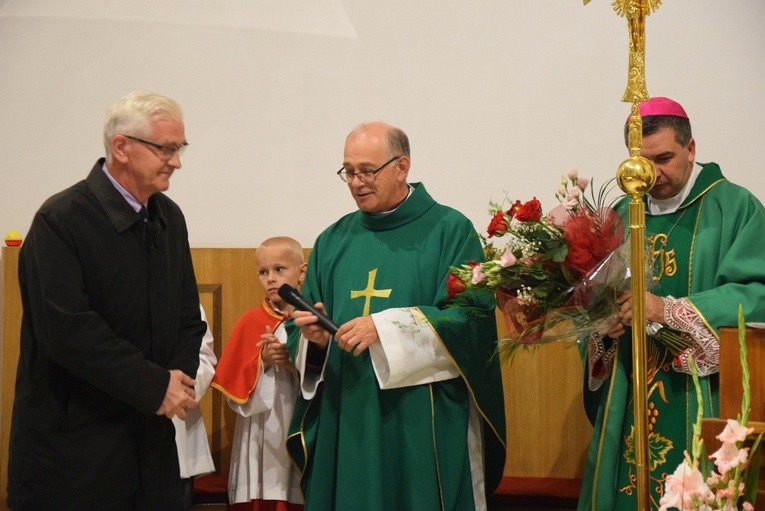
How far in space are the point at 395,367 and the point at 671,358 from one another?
3.60 ft

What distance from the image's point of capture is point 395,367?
4.07 meters

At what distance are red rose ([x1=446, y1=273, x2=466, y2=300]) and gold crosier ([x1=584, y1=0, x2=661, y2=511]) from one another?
3.47 feet

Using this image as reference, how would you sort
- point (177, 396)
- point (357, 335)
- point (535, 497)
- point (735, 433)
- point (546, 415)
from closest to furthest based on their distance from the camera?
point (735, 433) < point (177, 396) < point (357, 335) < point (535, 497) < point (546, 415)

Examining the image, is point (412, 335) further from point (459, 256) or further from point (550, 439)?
point (550, 439)

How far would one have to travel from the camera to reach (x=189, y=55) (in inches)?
233

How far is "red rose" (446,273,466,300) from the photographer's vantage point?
12.9 ft

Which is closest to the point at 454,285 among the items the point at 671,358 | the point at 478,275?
the point at 478,275

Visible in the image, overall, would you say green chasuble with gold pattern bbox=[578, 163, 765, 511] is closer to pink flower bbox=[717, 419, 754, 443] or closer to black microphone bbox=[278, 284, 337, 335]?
black microphone bbox=[278, 284, 337, 335]

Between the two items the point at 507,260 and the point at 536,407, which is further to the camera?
the point at 536,407

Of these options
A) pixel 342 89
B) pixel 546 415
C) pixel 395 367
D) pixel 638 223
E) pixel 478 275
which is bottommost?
pixel 546 415

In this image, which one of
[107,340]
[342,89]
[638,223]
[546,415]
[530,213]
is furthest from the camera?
[342,89]

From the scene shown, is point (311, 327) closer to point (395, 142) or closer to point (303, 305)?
point (303, 305)

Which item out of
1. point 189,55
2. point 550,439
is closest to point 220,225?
point 189,55

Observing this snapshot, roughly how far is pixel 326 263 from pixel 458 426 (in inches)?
37.8
